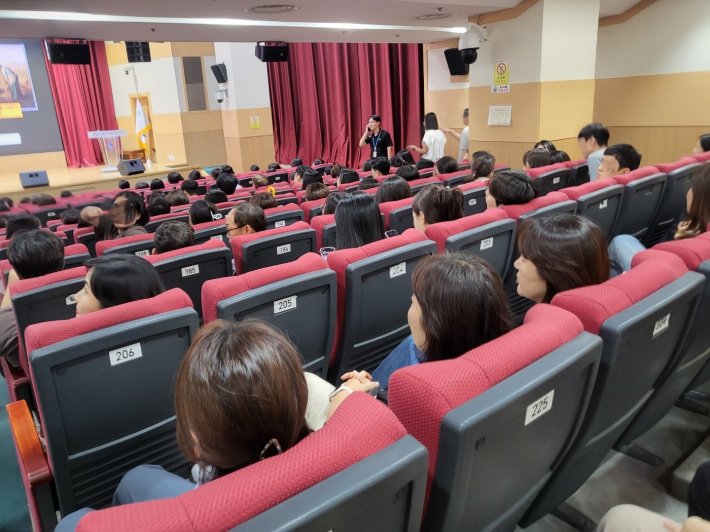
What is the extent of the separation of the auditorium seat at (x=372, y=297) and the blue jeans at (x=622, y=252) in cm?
79

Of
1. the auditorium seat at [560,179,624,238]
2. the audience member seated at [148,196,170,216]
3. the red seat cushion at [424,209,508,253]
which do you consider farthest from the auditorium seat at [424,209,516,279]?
the audience member seated at [148,196,170,216]

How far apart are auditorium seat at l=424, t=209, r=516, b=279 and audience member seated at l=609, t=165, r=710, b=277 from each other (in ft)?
1.49

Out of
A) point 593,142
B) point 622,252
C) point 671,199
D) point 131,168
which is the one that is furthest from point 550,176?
point 131,168

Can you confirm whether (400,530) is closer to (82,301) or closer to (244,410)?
(244,410)

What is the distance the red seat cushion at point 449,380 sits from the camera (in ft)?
2.66

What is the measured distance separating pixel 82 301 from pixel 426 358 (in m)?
1.21

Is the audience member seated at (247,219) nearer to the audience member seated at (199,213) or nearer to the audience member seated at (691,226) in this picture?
the audience member seated at (199,213)

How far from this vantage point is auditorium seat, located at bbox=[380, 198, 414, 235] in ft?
10.2

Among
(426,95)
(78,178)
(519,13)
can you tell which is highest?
(519,13)

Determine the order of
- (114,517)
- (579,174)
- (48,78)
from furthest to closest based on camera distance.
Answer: (48,78) → (579,174) → (114,517)

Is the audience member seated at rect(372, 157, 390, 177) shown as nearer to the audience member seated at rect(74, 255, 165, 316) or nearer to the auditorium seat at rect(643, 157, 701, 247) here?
the auditorium seat at rect(643, 157, 701, 247)

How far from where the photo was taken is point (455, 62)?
8.12 m

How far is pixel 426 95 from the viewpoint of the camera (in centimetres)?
909

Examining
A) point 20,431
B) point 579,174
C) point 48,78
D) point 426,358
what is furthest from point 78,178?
point 426,358
